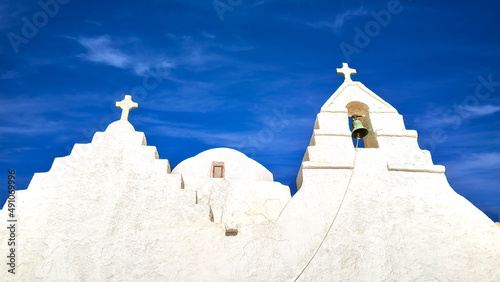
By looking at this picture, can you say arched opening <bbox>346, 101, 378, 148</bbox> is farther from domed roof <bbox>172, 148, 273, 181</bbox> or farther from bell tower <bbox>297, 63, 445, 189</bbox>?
domed roof <bbox>172, 148, 273, 181</bbox>

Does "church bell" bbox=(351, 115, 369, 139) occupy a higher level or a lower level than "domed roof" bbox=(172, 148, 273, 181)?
lower

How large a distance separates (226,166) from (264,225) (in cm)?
583

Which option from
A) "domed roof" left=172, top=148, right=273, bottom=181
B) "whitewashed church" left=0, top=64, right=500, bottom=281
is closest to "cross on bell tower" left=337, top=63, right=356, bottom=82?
"whitewashed church" left=0, top=64, right=500, bottom=281

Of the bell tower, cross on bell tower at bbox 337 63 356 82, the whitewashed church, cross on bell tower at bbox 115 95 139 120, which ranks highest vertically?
cross on bell tower at bbox 337 63 356 82

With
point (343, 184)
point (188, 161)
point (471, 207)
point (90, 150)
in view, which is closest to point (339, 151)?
point (343, 184)

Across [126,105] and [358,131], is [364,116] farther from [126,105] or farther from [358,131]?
[126,105]

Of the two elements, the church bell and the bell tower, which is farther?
the church bell

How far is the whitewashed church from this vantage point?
493 centimetres

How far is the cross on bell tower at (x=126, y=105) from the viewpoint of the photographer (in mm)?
7000

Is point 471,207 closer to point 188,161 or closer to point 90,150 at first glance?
point 90,150

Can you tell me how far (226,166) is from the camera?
10.9 m

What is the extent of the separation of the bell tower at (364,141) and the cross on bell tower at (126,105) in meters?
4.50

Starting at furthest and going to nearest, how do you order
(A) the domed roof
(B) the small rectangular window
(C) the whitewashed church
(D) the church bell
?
(A) the domed roof < (B) the small rectangular window < (D) the church bell < (C) the whitewashed church

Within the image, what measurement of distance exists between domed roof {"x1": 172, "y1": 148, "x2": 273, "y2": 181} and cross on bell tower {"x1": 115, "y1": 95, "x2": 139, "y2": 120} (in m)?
4.18
